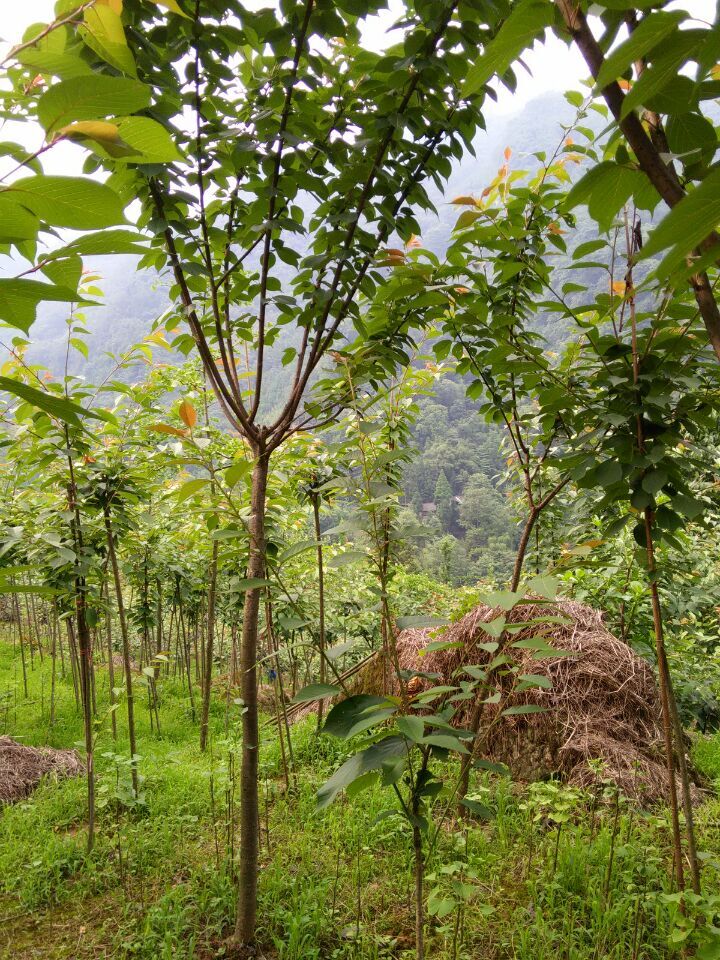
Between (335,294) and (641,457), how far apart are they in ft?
3.27

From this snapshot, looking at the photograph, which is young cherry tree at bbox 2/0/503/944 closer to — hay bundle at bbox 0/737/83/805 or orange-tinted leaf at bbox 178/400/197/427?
orange-tinted leaf at bbox 178/400/197/427

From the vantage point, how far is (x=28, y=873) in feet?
9.05

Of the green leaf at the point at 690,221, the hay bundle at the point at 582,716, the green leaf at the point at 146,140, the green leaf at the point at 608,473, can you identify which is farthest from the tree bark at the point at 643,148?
the hay bundle at the point at 582,716

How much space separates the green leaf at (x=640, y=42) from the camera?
0.40 metres

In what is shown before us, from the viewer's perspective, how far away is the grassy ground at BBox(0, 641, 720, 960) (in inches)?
75.2

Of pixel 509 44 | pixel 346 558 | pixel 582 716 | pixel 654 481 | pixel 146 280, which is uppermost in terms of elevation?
pixel 146 280

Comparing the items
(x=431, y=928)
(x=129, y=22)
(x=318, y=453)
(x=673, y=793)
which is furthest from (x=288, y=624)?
(x=318, y=453)

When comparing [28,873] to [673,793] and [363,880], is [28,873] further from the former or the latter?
[673,793]

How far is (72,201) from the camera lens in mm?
445

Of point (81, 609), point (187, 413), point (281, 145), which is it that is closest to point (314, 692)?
point (187, 413)

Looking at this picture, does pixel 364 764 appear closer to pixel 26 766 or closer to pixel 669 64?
pixel 669 64

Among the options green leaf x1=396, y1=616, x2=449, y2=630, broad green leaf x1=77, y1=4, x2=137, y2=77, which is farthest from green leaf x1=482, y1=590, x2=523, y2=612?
broad green leaf x1=77, y1=4, x2=137, y2=77

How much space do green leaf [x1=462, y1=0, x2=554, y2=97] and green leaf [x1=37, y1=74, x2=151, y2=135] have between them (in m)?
0.28

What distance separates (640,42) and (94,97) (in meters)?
0.42
